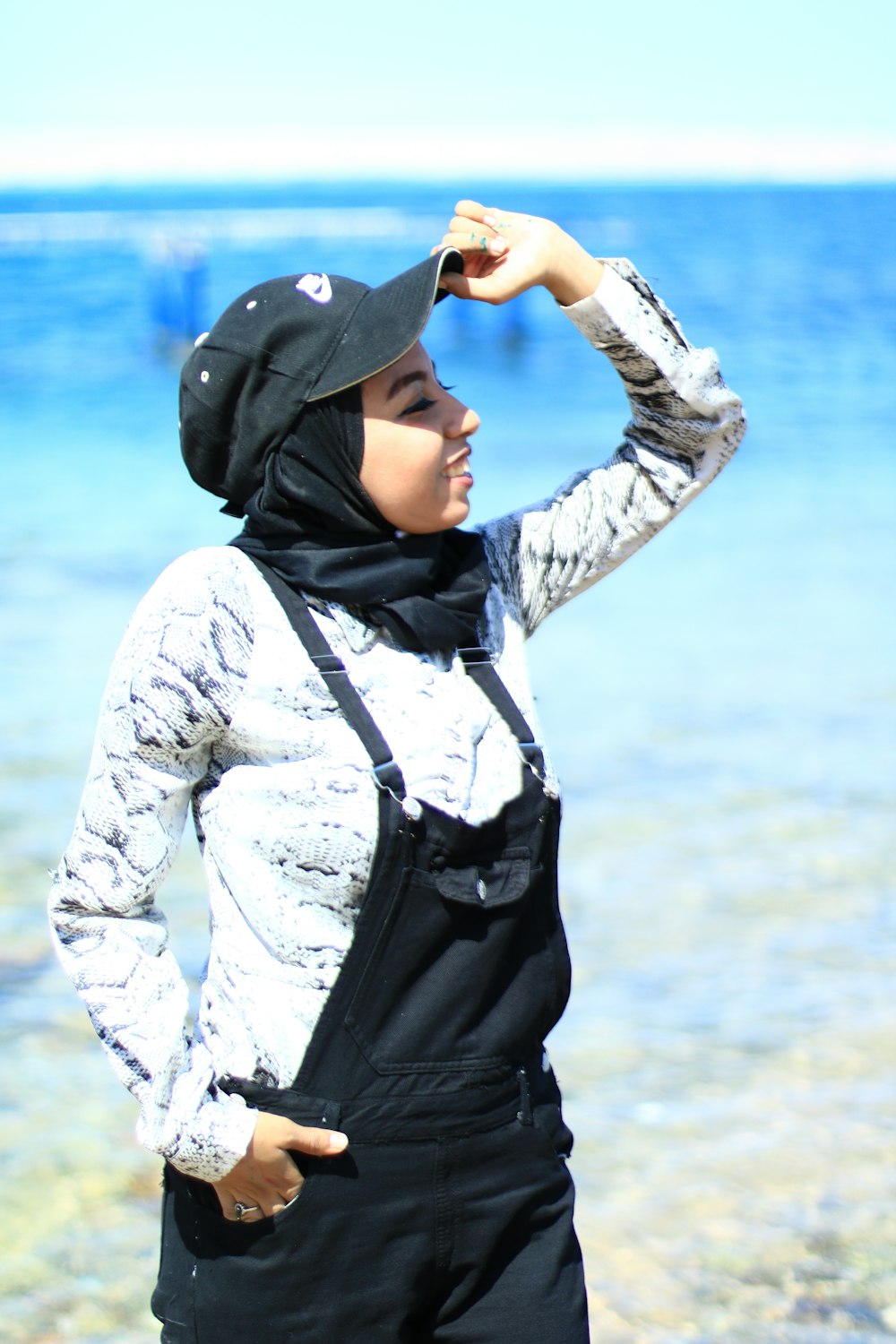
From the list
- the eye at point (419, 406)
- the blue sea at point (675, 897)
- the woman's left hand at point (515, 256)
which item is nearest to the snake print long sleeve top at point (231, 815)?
the eye at point (419, 406)

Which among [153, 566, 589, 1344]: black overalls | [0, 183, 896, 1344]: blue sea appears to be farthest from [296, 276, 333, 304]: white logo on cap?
[0, 183, 896, 1344]: blue sea

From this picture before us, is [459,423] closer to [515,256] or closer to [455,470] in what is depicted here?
[455,470]

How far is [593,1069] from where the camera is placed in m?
4.27

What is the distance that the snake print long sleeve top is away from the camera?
1875 millimetres

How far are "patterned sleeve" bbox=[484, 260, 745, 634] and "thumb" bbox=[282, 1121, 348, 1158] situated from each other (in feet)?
2.50

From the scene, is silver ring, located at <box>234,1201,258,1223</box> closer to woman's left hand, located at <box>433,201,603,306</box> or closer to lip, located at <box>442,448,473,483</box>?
lip, located at <box>442,448,473,483</box>

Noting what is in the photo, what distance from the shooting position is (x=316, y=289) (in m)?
1.95

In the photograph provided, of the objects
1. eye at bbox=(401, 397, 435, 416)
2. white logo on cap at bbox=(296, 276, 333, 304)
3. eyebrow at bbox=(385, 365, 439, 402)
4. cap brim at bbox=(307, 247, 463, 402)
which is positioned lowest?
eye at bbox=(401, 397, 435, 416)

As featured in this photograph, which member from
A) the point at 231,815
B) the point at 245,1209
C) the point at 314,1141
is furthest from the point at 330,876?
the point at 245,1209

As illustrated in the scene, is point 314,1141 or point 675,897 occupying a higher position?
point 314,1141

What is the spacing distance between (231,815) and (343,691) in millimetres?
203

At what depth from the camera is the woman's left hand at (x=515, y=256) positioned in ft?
6.89

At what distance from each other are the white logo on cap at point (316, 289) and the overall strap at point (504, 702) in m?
0.47

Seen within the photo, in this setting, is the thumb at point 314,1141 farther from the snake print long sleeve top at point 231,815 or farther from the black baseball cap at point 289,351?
the black baseball cap at point 289,351
